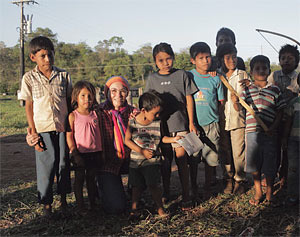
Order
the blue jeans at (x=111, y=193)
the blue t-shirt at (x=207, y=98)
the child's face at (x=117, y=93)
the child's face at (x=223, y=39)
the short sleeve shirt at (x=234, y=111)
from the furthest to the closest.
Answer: the child's face at (x=223, y=39), the short sleeve shirt at (x=234, y=111), the blue t-shirt at (x=207, y=98), the child's face at (x=117, y=93), the blue jeans at (x=111, y=193)

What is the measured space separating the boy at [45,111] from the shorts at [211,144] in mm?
1566

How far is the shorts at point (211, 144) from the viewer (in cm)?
363

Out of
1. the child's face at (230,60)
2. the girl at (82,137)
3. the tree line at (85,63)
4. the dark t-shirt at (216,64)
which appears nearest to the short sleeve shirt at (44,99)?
the girl at (82,137)

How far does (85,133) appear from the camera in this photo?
3275 millimetres

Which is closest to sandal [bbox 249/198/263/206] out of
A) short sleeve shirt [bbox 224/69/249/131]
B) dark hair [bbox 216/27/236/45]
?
short sleeve shirt [bbox 224/69/249/131]

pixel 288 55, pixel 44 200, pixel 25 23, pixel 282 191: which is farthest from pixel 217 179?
pixel 25 23

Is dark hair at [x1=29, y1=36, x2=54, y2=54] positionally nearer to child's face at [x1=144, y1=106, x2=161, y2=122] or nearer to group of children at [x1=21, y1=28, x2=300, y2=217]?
group of children at [x1=21, y1=28, x2=300, y2=217]

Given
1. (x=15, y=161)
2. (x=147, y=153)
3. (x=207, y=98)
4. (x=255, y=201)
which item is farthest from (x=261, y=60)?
(x=15, y=161)

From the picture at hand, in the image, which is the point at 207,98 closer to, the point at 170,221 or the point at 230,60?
the point at 230,60

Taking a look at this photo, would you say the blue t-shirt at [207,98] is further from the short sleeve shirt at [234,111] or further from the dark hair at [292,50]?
the dark hair at [292,50]

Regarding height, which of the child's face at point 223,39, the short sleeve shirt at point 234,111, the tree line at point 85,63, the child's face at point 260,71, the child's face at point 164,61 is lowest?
the short sleeve shirt at point 234,111

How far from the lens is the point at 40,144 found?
126 inches

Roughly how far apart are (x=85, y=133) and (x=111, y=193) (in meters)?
0.71

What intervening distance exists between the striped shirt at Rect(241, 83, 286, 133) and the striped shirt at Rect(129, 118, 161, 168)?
110 centimetres
